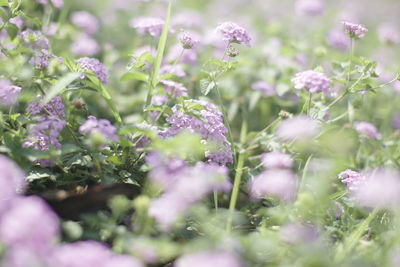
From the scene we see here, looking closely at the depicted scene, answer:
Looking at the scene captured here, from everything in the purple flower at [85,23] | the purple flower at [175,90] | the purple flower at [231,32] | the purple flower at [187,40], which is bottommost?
the purple flower at [175,90]

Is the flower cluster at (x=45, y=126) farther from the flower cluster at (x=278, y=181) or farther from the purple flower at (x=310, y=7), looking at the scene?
the purple flower at (x=310, y=7)

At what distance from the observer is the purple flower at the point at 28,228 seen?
4.06 feet

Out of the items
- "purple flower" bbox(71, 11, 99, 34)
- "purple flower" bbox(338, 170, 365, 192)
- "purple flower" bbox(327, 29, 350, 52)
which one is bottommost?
"purple flower" bbox(338, 170, 365, 192)

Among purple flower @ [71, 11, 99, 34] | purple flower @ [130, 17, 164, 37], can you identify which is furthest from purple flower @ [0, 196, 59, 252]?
purple flower @ [71, 11, 99, 34]

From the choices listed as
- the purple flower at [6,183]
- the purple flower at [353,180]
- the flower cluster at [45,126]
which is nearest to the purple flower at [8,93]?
the flower cluster at [45,126]

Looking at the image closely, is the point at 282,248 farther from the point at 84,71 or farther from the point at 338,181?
the point at 84,71

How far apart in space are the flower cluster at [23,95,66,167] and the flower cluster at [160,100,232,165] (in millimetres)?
424

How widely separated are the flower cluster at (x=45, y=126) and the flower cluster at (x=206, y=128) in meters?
0.42

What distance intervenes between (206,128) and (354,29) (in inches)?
34.4

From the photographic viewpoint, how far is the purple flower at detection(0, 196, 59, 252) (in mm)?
1236

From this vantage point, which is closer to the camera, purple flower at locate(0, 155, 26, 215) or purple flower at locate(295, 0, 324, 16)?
purple flower at locate(0, 155, 26, 215)

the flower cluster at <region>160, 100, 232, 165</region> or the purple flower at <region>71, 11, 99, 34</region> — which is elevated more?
the purple flower at <region>71, 11, 99, 34</region>

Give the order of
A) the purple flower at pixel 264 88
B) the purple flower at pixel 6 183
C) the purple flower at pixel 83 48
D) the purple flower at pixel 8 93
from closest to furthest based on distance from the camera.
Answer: the purple flower at pixel 6 183, the purple flower at pixel 8 93, the purple flower at pixel 264 88, the purple flower at pixel 83 48

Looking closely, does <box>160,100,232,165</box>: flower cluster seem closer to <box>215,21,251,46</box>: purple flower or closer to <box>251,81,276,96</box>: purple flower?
<box>215,21,251,46</box>: purple flower
